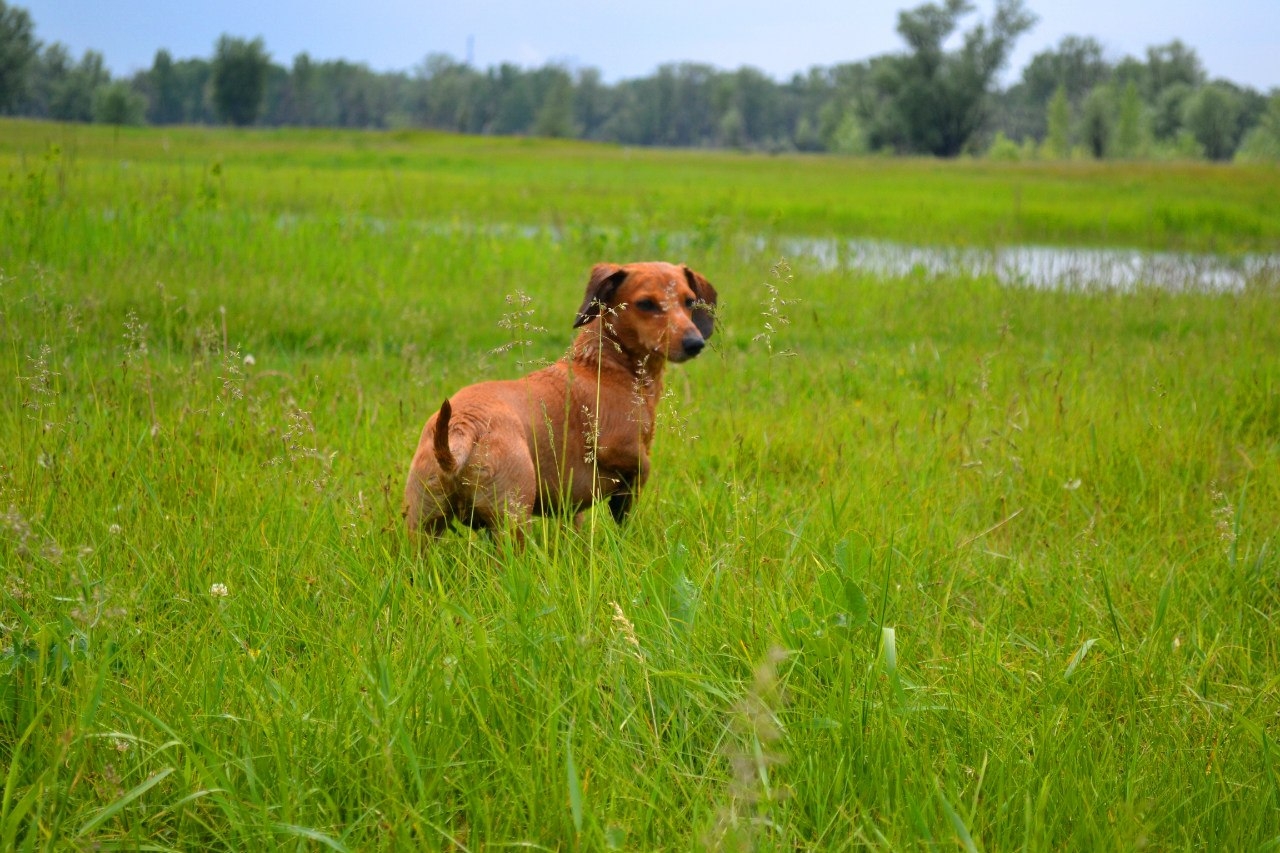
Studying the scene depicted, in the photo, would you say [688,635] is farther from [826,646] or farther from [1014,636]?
[1014,636]

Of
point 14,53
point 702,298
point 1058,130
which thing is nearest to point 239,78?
point 14,53

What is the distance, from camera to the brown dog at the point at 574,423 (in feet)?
10.00

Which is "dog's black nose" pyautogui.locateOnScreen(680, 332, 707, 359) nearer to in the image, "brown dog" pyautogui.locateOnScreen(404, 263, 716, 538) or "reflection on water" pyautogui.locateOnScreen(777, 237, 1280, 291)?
"brown dog" pyautogui.locateOnScreen(404, 263, 716, 538)

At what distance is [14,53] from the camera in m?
46.3

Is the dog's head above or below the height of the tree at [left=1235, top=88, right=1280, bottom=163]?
below

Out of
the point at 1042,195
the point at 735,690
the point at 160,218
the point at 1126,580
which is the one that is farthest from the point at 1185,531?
the point at 1042,195

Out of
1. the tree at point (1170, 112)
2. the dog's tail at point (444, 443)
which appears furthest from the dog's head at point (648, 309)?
the tree at point (1170, 112)

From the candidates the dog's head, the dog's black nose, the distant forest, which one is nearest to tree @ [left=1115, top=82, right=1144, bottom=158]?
the distant forest

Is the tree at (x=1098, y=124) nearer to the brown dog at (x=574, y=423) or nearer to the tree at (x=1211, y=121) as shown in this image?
the tree at (x=1211, y=121)

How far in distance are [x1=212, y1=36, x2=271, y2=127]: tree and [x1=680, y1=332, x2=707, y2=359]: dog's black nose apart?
107 meters

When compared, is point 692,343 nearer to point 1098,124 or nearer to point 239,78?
point 1098,124

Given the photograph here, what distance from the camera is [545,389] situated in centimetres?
349

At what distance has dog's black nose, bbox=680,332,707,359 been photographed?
344 centimetres

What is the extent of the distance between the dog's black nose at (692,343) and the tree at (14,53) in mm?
49755
